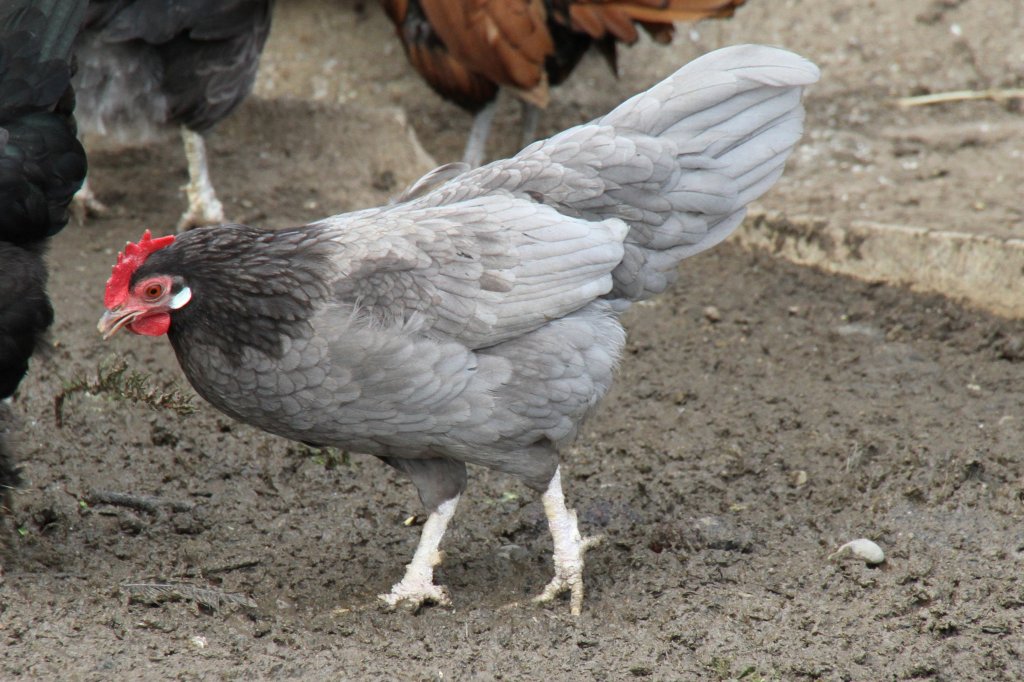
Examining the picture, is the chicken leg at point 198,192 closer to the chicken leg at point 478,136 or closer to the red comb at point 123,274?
the chicken leg at point 478,136

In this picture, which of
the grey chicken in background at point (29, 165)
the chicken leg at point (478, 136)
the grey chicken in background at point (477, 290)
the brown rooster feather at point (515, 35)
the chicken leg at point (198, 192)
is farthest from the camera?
the chicken leg at point (478, 136)

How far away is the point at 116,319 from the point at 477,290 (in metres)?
0.94

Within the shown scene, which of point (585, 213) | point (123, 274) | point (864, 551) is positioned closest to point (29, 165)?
point (123, 274)

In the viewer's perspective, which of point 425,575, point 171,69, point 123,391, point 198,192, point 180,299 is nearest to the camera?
point 180,299

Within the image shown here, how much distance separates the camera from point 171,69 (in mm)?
5191

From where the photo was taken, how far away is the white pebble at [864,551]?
3.39 metres

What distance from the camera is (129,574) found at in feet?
11.0

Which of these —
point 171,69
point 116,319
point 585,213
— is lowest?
point 171,69

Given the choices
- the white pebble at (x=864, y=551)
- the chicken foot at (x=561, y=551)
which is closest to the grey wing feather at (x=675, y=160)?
the chicken foot at (x=561, y=551)

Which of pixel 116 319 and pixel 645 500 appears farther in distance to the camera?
pixel 645 500

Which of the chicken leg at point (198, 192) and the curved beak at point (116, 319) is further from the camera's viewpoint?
A: the chicken leg at point (198, 192)

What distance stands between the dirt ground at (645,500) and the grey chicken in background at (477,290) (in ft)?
0.93

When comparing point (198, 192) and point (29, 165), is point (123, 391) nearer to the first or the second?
point (29, 165)

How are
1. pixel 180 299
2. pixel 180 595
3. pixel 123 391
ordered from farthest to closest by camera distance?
pixel 123 391 < pixel 180 595 < pixel 180 299
